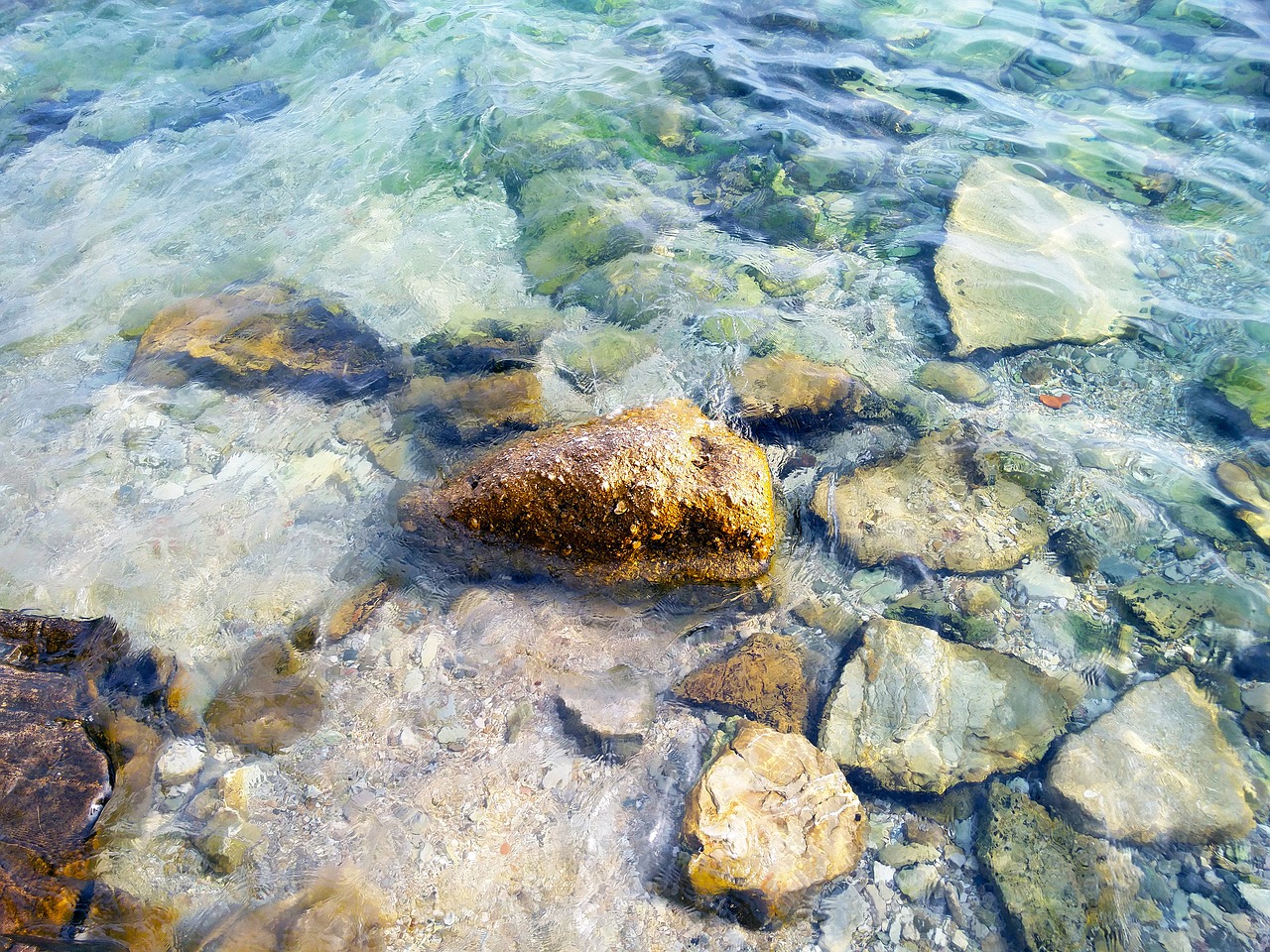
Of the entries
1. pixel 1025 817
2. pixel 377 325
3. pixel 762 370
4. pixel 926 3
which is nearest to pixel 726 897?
pixel 1025 817

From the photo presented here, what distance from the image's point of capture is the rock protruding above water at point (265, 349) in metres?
4.71

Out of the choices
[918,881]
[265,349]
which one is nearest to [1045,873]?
[918,881]

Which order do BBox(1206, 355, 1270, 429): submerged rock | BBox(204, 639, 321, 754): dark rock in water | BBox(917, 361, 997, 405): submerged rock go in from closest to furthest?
BBox(204, 639, 321, 754): dark rock in water → BBox(1206, 355, 1270, 429): submerged rock → BBox(917, 361, 997, 405): submerged rock

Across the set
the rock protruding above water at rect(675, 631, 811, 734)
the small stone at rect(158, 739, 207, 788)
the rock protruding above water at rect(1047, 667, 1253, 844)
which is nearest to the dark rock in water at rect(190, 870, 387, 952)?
the small stone at rect(158, 739, 207, 788)

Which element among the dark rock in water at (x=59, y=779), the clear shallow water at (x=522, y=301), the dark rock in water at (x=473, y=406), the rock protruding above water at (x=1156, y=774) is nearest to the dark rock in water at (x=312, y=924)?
the clear shallow water at (x=522, y=301)

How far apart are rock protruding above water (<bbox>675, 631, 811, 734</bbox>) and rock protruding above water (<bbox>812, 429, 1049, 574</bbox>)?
0.74 metres

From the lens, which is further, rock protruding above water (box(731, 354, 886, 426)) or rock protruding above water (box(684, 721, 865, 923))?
rock protruding above water (box(731, 354, 886, 426))

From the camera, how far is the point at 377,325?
512 centimetres

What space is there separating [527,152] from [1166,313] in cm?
530

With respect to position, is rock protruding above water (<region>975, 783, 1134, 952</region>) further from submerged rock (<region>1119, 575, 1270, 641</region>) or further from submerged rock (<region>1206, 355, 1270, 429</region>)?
submerged rock (<region>1206, 355, 1270, 429</region>)

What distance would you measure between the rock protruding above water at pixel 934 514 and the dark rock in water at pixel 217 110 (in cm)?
746

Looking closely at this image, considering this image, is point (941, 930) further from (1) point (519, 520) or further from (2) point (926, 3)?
(2) point (926, 3)

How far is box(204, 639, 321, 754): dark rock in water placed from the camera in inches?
127

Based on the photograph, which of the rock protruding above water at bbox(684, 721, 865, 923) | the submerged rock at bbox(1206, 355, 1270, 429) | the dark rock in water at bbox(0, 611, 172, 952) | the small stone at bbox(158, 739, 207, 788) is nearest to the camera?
the dark rock in water at bbox(0, 611, 172, 952)
